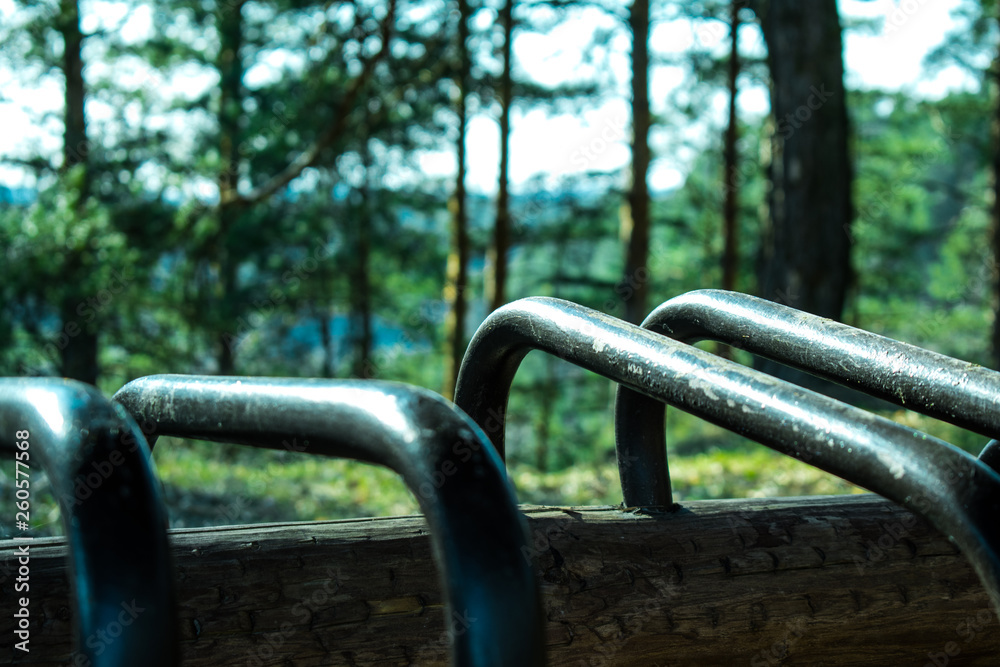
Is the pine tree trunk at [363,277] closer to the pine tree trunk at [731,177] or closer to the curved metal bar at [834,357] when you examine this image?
the pine tree trunk at [731,177]

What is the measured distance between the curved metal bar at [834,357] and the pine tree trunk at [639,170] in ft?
40.2

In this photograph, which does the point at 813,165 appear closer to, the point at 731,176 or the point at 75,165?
the point at 75,165

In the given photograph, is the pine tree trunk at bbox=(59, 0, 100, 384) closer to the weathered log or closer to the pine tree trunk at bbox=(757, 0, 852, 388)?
the pine tree trunk at bbox=(757, 0, 852, 388)

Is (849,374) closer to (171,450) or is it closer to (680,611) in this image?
(680,611)

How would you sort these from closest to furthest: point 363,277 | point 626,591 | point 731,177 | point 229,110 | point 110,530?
point 110,530
point 626,591
point 229,110
point 731,177
point 363,277

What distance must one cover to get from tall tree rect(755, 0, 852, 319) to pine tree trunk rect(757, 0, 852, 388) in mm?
11

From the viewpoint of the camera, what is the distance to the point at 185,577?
51.6 inches

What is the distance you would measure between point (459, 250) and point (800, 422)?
18.9m

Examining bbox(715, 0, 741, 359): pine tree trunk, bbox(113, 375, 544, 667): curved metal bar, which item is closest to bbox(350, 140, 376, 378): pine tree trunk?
bbox(715, 0, 741, 359): pine tree trunk

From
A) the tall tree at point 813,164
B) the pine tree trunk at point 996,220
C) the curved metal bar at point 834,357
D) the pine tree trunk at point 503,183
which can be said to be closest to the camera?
the curved metal bar at point 834,357

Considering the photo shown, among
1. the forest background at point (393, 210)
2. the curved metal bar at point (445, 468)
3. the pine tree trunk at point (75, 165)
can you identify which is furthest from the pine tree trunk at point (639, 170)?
the curved metal bar at point (445, 468)

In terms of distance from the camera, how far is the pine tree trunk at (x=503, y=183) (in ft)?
58.2

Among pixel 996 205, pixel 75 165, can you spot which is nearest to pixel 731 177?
pixel 996 205

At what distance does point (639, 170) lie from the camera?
1477 cm
